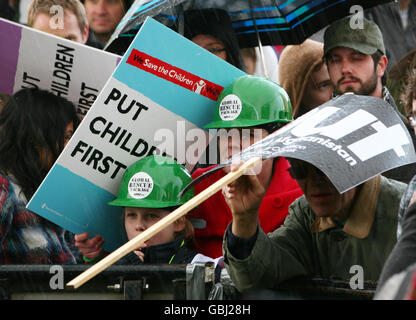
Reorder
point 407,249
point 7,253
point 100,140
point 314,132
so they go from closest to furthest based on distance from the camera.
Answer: point 407,249
point 314,132
point 100,140
point 7,253

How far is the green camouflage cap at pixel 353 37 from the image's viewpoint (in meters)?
4.64

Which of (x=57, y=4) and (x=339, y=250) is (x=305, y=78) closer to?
(x=57, y=4)

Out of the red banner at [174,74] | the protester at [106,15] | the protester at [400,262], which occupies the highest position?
the protester at [106,15]

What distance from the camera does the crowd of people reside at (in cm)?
273

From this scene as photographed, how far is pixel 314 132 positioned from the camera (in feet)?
8.37

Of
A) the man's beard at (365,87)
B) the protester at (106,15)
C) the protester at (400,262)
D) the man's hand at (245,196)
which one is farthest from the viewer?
the protester at (106,15)

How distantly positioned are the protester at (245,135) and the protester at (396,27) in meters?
3.31

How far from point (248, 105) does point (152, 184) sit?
0.67 meters

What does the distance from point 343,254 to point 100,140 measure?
1.42 meters

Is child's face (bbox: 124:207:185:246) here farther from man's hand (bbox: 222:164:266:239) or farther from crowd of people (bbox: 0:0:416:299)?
man's hand (bbox: 222:164:266:239)

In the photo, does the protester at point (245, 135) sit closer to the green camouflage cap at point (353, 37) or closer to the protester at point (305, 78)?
the green camouflage cap at point (353, 37)

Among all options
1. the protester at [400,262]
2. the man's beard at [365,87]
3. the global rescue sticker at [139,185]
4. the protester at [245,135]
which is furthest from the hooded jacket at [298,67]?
the protester at [400,262]

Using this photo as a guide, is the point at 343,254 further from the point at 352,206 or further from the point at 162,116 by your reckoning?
the point at 162,116
